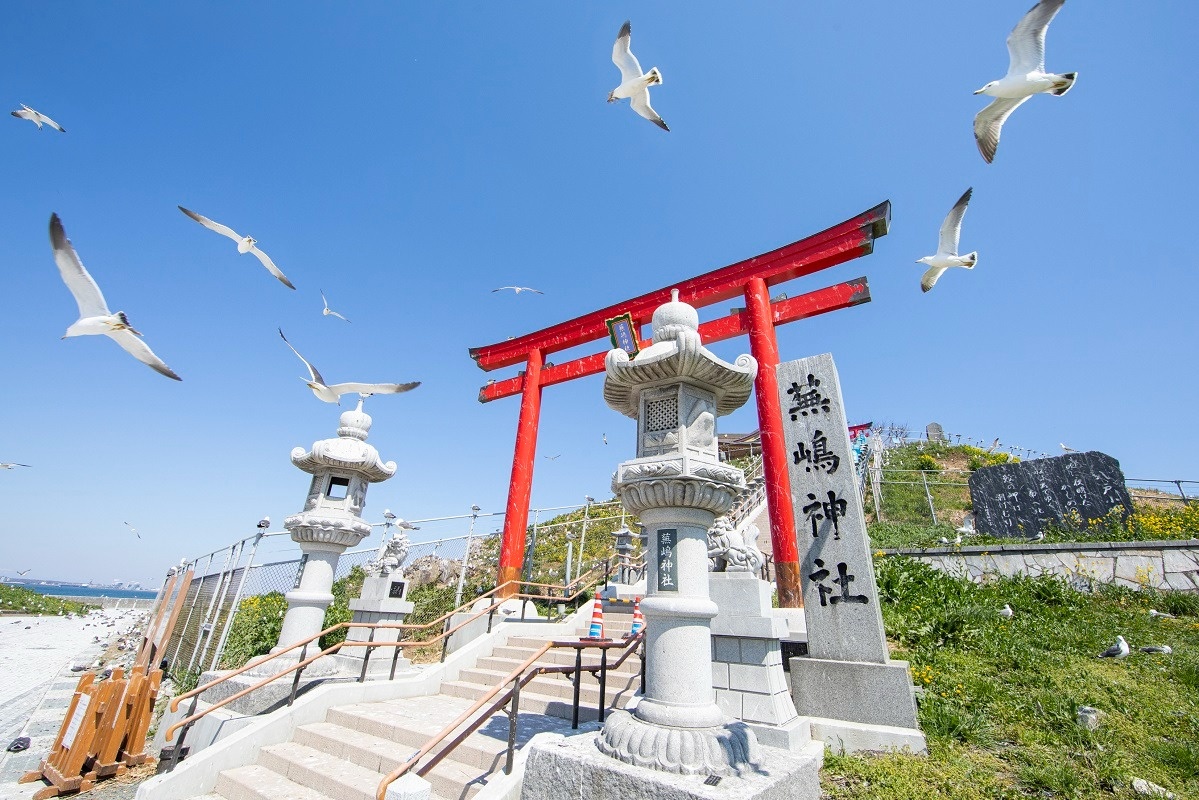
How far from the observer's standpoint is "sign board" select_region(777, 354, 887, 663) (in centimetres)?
A: 545

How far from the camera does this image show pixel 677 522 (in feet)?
13.2

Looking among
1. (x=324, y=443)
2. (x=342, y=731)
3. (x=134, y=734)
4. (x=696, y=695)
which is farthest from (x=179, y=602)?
(x=696, y=695)

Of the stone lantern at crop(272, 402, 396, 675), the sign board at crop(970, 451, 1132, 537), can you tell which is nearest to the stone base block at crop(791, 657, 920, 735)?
the stone lantern at crop(272, 402, 396, 675)

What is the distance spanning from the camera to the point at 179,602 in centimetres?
1076

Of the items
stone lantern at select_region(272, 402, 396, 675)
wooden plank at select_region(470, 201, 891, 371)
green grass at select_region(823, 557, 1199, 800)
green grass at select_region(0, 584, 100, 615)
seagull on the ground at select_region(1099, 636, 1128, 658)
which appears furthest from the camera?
green grass at select_region(0, 584, 100, 615)

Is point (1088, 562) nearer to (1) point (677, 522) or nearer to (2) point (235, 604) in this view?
(1) point (677, 522)

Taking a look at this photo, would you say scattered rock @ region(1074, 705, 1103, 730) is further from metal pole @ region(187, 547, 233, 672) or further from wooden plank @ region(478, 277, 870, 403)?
metal pole @ region(187, 547, 233, 672)

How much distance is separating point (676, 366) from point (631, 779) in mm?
2969

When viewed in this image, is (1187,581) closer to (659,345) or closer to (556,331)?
(659,345)

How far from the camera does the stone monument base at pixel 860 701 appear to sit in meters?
4.81

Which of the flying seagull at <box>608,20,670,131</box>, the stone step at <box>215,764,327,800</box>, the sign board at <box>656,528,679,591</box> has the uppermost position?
the flying seagull at <box>608,20,670,131</box>

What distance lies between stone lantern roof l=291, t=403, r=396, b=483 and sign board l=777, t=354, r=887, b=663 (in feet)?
19.8

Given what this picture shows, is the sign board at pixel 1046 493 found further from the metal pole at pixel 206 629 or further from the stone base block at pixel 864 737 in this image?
the metal pole at pixel 206 629

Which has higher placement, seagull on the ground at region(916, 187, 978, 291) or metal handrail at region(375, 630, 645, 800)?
seagull on the ground at region(916, 187, 978, 291)
